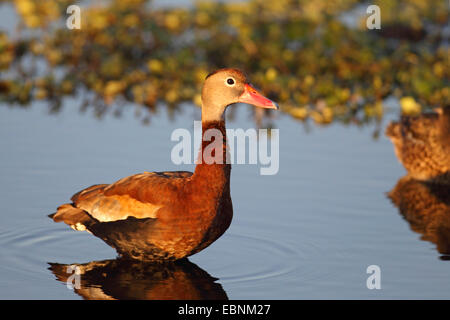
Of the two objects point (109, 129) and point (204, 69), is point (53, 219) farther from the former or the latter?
point (204, 69)

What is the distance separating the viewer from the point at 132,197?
7543 mm

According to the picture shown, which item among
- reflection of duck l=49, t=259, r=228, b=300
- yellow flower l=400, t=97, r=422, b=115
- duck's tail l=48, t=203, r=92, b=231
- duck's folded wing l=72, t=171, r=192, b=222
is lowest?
reflection of duck l=49, t=259, r=228, b=300

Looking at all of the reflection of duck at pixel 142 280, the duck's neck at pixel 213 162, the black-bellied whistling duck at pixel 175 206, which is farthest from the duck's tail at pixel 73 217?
the duck's neck at pixel 213 162

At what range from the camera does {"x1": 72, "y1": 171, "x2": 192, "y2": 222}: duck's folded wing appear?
7.37 metres

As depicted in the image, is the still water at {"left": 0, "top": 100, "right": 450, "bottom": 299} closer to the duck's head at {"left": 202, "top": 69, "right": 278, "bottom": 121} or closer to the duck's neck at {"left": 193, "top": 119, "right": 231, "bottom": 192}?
the duck's neck at {"left": 193, "top": 119, "right": 231, "bottom": 192}

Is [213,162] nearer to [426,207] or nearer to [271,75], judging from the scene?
[426,207]

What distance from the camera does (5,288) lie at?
6.84m

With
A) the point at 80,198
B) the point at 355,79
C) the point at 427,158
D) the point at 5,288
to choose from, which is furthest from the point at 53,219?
the point at 355,79

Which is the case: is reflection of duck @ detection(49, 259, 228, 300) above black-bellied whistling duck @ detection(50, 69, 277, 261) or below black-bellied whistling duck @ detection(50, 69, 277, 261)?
below

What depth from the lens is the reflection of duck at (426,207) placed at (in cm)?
850

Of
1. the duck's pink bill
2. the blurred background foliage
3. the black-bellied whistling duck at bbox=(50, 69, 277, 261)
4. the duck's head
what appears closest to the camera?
the black-bellied whistling duck at bbox=(50, 69, 277, 261)

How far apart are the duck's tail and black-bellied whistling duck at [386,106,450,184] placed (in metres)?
4.17

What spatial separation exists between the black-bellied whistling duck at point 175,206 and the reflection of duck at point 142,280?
13 cm

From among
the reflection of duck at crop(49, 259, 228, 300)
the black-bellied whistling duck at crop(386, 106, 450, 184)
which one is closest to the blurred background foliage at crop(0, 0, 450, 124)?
the black-bellied whistling duck at crop(386, 106, 450, 184)
